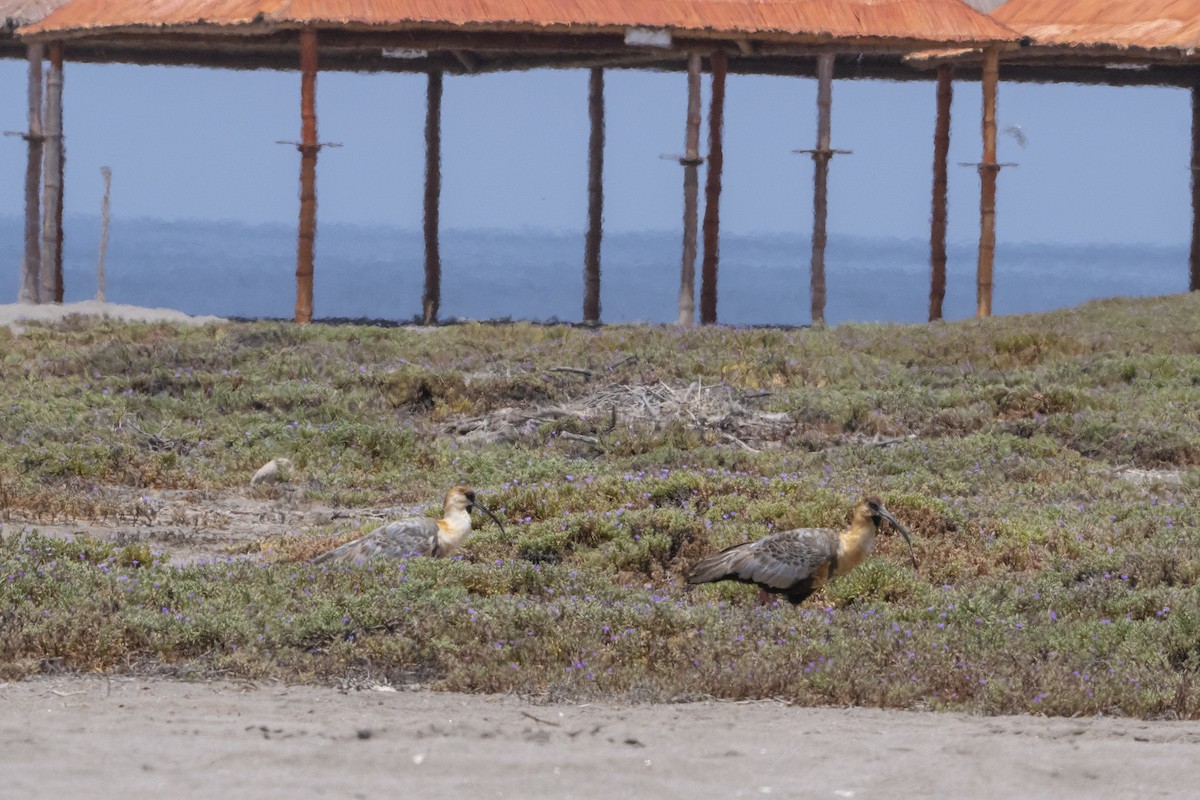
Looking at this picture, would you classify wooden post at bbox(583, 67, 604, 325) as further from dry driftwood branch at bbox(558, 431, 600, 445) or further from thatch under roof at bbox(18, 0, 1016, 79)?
dry driftwood branch at bbox(558, 431, 600, 445)

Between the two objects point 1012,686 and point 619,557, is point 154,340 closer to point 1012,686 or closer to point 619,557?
point 619,557

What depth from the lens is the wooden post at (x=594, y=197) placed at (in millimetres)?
32531

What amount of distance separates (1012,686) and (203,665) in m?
3.66

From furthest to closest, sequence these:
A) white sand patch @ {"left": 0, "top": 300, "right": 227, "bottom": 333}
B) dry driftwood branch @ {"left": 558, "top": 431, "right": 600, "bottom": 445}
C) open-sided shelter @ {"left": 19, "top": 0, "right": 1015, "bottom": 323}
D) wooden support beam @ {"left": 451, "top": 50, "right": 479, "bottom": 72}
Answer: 1. wooden support beam @ {"left": 451, "top": 50, "right": 479, "bottom": 72}
2. white sand patch @ {"left": 0, "top": 300, "right": 227, "bottom": 333}
3. open-sided shelter @ {"left": 19, "top": 0, "right": 1015, "bottom": 323}
4. dry driftwood branch @ {"left": 558, "top": 431, "right": 600, "bottom": 445}

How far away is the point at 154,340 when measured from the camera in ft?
77.5

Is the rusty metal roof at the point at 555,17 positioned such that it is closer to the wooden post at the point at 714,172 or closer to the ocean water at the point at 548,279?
the wooden post at the point at 714,172

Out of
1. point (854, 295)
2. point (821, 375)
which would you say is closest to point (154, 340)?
point (821, 375)

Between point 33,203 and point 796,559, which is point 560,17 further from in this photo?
point 796,559

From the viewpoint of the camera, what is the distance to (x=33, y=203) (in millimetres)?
31125

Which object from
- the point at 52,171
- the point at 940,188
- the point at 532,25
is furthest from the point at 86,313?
the point at 940,188

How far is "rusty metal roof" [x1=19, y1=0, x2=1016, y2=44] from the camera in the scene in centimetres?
2548

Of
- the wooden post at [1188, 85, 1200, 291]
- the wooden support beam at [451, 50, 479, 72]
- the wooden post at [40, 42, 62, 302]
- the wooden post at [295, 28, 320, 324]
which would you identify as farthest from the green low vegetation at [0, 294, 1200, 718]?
the wooden post at [1188, 85, 1200, 291]

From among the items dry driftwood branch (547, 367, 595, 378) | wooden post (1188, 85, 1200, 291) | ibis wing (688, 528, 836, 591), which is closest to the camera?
ibis wing (688, 528, 836, 591)

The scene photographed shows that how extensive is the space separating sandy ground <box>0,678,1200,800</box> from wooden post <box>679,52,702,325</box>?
19.3m
